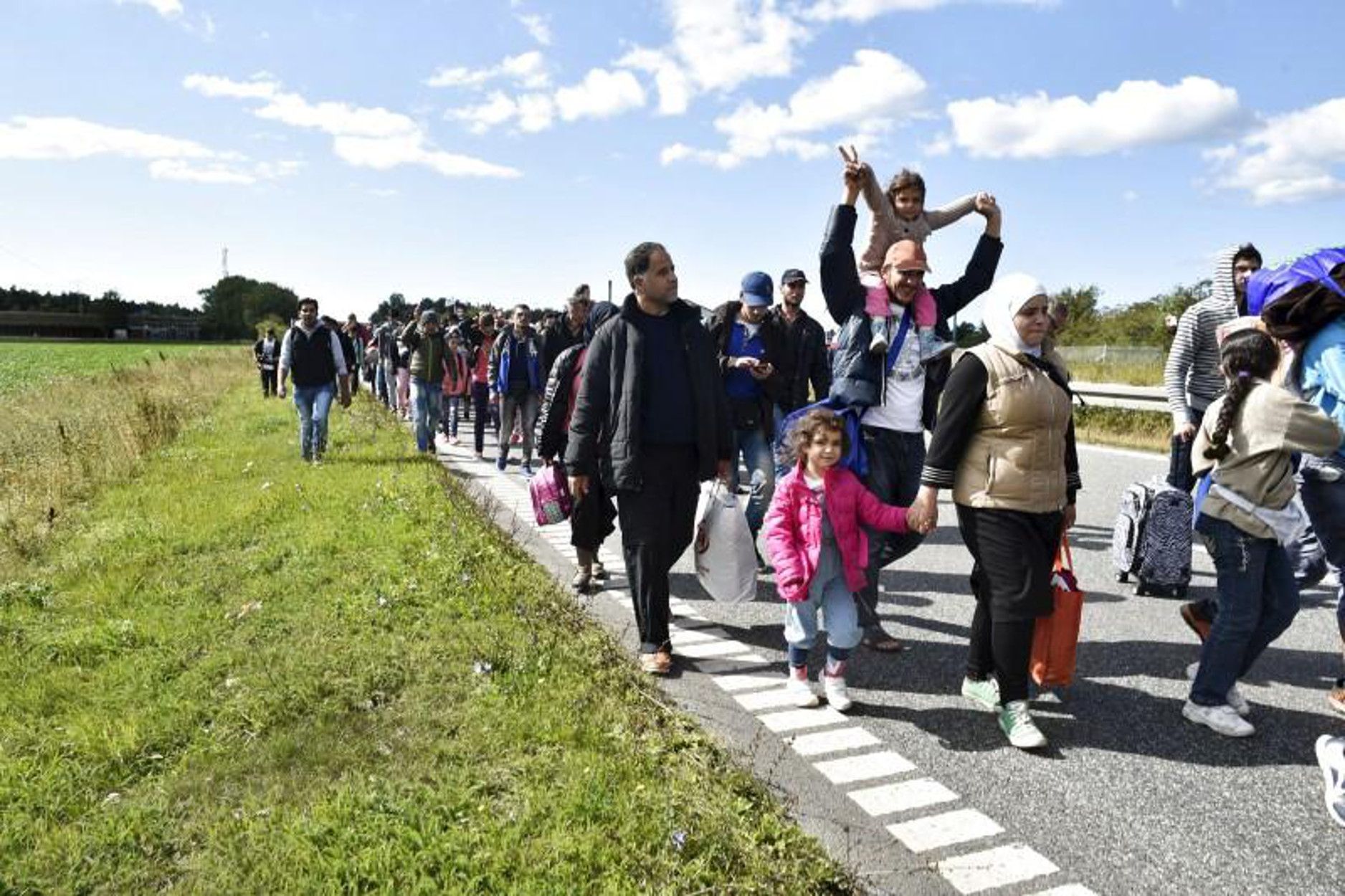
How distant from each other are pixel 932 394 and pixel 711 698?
2.00 m

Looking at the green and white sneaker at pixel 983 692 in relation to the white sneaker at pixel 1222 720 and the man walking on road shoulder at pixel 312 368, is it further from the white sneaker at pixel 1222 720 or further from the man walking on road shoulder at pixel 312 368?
the man walking on road shoulder at pixel 312 368

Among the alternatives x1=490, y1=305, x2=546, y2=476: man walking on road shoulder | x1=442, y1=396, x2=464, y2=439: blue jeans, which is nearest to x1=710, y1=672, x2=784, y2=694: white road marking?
x1=490, y1=305, x2=546, y2=476: man walking on road shoulder

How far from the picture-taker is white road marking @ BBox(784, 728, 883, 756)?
3.94m

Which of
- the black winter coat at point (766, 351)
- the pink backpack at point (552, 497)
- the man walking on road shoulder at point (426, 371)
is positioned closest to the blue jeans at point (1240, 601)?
the black winter coat at point (766, 351)

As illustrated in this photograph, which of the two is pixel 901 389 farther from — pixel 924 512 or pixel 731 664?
pixel 731 664

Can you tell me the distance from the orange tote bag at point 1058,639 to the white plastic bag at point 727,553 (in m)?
1.50

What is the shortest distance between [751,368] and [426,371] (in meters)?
7.54

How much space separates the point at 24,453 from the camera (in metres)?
12.2

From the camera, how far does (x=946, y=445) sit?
13.2 feet

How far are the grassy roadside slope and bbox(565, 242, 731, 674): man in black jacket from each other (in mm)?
508

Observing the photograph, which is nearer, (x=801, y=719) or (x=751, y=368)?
(x=801, y=719)

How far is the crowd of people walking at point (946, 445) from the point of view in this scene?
13.0 feet

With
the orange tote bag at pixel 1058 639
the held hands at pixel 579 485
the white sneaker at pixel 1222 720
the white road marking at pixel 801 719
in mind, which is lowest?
the white road marking at pixel 801 719

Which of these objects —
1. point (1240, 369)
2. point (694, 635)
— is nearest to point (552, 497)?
point (694, 635)
